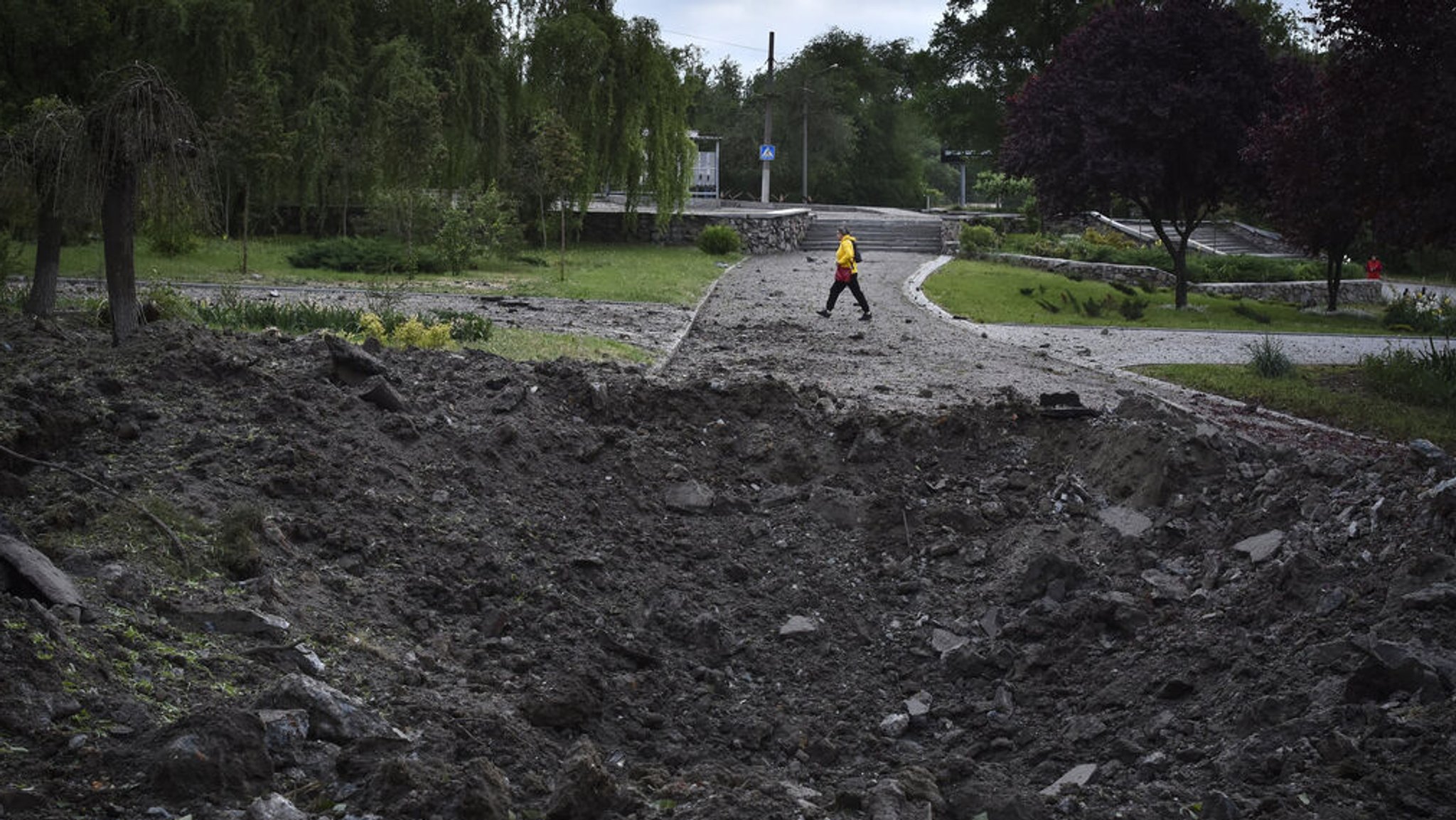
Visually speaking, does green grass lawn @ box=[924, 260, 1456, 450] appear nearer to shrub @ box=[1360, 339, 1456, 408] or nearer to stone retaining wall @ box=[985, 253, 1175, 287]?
shrub @ box=[1360, 339, 1456, 408]

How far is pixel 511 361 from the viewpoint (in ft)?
36.6

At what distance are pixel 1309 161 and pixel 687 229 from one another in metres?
22.7

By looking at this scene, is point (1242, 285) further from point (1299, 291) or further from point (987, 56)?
point (987, 56)

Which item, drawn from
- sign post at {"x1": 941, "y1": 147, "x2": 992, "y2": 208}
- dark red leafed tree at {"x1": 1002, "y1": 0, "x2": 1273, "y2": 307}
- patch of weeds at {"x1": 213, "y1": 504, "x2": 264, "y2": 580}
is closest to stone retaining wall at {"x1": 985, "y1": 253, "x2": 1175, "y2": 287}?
dark red leafed tree at {"x1": 1002, "y1": 0, "x2": 1273, "y2": 307}

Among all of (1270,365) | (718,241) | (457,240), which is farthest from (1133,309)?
(718,241)

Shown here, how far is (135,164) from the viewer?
376 inches

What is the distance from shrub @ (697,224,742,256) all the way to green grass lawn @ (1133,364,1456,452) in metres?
20.4

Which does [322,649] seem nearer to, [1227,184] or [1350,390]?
[1350,390]

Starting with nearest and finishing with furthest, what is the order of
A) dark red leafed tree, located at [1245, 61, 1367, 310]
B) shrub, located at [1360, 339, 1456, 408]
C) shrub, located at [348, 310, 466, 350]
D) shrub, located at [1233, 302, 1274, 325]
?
shrub, located at [348, 310, 466, 350] → shrub, located at [1360, 339, 1456, 408] → dark red leafed tree, located at [1245, 61, 1367, 310] → shrub, located at [1233, 302, 1274, 325]

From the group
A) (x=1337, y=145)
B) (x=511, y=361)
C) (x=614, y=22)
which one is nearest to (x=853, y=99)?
(x=614, y=22)

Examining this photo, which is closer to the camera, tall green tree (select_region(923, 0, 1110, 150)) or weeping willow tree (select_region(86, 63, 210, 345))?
weeping willow tree (select_region(86, 63, 210, 345))

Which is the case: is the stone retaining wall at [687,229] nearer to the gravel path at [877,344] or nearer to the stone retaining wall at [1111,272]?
the stone retaining wall at [1111,272]

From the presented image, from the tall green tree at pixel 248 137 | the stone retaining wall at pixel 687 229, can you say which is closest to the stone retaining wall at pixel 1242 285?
the stone retaining wall at pixel 687 229

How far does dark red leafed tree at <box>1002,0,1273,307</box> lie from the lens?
2362cm
